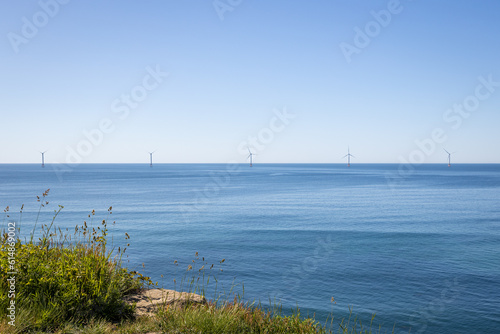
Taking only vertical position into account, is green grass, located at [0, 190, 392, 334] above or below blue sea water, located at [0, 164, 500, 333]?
above

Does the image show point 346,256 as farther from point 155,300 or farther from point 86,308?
point 86,308

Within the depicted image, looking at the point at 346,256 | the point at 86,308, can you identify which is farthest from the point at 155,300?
the point at 346,256

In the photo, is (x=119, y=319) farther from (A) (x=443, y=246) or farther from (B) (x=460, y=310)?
(A) (x=443, y=246)

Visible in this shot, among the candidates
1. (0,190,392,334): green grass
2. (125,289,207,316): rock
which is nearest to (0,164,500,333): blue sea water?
(125,289,207,316): rock

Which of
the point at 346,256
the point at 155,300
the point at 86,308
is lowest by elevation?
the point at 346,256

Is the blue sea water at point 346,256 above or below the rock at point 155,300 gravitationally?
below

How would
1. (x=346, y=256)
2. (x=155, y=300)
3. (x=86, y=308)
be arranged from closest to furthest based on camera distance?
(x=86, y=308) < (x=155, y=300) < (x=346, y=256)

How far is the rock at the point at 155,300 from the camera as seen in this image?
8180 millimetres

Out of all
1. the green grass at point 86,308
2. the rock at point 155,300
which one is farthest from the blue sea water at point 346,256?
the green grass at point 86,308

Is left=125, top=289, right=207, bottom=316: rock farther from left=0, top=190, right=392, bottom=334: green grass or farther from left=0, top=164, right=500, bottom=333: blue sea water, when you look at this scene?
left=0, top=164, right=500, bottom=333: blue sea water

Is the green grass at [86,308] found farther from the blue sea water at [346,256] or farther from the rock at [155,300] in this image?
the blue sea water at [346,256]

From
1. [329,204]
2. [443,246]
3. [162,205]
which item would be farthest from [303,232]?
[162,205]

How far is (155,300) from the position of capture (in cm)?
873

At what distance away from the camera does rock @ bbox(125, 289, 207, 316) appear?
818 cm
